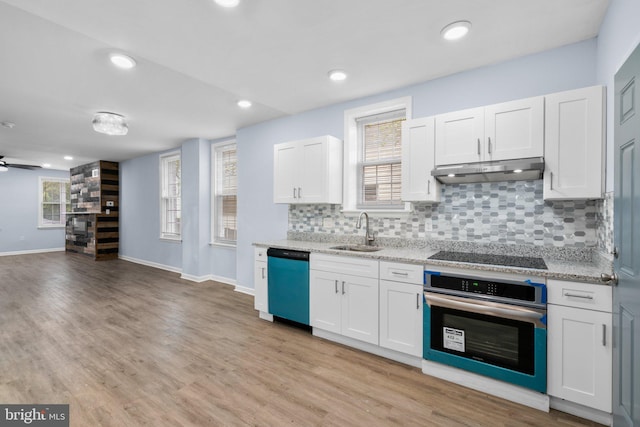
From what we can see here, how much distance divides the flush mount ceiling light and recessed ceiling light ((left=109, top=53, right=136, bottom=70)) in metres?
1.63

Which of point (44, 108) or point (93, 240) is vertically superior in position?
point (44, 108)

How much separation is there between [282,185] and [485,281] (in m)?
2.49

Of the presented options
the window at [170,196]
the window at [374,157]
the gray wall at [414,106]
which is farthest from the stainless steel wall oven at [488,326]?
the window at [170,196]

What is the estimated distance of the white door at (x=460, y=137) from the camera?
243cm

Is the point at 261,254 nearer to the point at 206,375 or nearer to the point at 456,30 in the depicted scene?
the point at 206,375

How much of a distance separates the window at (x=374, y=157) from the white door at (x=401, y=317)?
A: 3.31 ft

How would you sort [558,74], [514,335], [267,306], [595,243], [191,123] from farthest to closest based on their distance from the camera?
[191,123] < [267,306] < [558,74] < [595,243] < [514,335]

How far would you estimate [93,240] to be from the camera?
7926 millimetres

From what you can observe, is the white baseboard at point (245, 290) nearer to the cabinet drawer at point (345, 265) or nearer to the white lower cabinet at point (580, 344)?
the cabinet drawer at point (345, 265)

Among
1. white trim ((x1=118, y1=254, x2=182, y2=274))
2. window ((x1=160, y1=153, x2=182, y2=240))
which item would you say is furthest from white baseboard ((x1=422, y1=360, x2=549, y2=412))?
window ((x1=160, y1=153, x2=182, y2=240))

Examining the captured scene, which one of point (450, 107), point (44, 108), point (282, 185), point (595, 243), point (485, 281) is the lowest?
point (485, 281)

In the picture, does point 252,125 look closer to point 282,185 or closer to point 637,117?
point 282,185

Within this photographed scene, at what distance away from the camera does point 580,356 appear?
1861 mm

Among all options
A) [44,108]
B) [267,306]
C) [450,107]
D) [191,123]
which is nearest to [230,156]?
[191,123]
